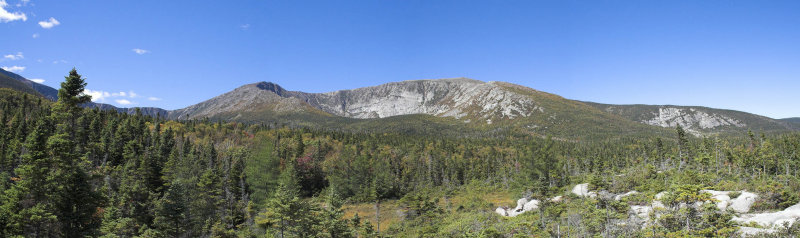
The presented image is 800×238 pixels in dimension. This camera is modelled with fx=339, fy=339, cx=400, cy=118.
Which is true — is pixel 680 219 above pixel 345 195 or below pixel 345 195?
above

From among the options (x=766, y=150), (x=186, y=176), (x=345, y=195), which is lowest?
(x=345, y=195)

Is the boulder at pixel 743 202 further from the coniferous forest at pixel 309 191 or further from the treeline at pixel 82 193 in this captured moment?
the treeline at pixel 82 193

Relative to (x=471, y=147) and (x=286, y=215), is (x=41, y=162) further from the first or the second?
(x=471, y=147)

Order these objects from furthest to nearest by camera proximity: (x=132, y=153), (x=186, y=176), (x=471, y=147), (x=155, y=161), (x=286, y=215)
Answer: (x=471, y=147) < (x=132, y=153) < (x=186, y=176) < (x=155, y=161) < (x=286, y=215)

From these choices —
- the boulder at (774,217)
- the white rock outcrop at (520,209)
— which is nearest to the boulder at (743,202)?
the boulder at (774,217)

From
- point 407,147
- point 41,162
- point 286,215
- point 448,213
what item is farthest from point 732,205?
point 407,147

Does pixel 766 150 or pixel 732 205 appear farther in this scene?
pixel 766 150

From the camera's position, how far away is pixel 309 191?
11106cm

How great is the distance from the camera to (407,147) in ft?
562

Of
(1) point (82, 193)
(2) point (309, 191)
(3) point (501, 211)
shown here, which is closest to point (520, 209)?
(3) point (501, 211)

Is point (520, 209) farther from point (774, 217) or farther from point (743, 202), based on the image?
point (774, 217)

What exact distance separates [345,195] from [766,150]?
111878 millimetres

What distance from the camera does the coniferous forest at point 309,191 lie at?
2622 centimetres

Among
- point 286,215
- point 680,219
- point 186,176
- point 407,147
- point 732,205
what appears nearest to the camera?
point 680,219
